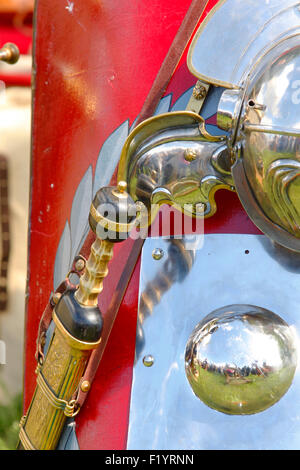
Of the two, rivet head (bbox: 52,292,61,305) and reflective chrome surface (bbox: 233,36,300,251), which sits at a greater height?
reflective chrome surface (bbox: 233,36,300,251)

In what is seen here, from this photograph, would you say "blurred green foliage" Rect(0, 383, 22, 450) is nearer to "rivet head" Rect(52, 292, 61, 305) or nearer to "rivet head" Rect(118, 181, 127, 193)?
"rivet head" Rect(52, 292, 61, 305)

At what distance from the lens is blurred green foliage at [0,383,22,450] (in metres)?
1.76

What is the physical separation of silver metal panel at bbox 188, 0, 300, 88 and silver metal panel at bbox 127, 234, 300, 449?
0.19 metres

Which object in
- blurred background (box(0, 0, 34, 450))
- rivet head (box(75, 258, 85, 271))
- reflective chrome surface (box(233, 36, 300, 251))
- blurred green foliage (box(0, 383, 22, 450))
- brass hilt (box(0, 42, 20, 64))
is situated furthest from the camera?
blurred background (box(0, 0, 34, 450))

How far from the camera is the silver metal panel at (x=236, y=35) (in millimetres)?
859

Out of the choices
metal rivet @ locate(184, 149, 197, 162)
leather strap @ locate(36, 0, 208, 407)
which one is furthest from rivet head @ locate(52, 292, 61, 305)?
metal rivet @ locate(184, 149, 197, 162)

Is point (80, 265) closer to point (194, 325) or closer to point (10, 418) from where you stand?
point (194, 325)

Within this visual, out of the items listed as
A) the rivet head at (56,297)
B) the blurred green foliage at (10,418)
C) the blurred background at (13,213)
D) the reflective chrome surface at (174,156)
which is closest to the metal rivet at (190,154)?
the reflective chrome surface at (174,156)

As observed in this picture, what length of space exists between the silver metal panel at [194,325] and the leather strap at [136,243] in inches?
1.1

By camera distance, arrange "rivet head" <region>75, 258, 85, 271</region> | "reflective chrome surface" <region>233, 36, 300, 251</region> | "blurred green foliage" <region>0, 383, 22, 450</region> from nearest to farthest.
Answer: "reflective chrome surface" <region>233, 36, 300, 251</region>
"rivet head" <region>75, 258, 85, 271</region>
"blurred green foliage" <region>0, 383, 22, 450</region>

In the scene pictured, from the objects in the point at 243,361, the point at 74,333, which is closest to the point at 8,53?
the point at 74,333

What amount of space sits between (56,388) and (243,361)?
217mm

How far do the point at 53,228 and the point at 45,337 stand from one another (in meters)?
0.21

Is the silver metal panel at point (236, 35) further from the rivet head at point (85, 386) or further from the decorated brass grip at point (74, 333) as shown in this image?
the rivet head at point (85, 386)
